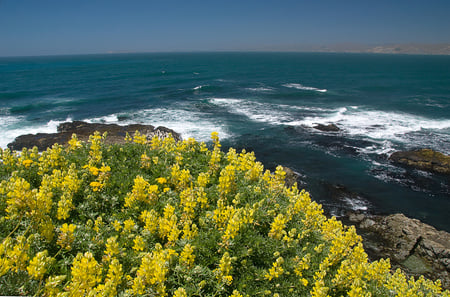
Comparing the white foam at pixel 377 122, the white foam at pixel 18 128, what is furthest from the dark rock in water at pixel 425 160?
the white foam at pixel 18 128

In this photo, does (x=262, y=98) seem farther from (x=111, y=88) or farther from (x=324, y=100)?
(x=111, y=88)

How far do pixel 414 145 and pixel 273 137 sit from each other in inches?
625

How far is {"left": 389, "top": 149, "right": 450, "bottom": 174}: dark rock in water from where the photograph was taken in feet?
77.4

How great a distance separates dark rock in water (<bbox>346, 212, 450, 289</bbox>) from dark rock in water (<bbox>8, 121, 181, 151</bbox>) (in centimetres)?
1977

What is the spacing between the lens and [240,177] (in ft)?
22.4

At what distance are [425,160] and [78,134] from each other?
35.6 meters

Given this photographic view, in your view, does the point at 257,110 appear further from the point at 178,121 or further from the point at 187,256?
the point at 187,256

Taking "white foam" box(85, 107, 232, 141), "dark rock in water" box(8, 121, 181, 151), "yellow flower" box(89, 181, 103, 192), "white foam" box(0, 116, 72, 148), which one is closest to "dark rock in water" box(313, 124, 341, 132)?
"white foam" box(85, 107, 232, 141)

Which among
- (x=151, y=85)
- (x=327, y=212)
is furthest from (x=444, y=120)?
(x=151, y=85)

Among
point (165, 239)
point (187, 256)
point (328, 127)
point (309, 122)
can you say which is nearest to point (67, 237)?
point (165, 239)

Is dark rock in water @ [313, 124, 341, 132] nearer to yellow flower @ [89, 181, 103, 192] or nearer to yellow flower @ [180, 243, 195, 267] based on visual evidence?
yellow flower @ [89, 181, 103, 192]

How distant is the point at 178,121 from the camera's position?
120 feet

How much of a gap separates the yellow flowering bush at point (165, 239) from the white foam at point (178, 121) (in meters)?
24.1

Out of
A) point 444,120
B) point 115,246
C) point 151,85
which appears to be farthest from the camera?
point 151,85
